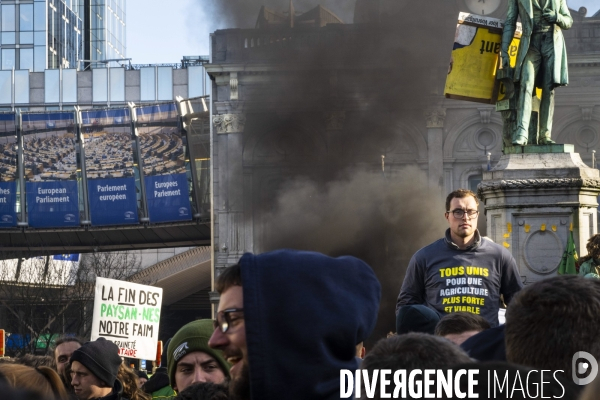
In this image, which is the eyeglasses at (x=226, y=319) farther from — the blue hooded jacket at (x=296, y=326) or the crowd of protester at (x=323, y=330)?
the blue hooded jacket at (x=296, y=326)

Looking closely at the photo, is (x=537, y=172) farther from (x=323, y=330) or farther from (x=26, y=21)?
(x=26, y=21)

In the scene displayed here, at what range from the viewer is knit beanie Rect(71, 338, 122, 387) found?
17.1ft

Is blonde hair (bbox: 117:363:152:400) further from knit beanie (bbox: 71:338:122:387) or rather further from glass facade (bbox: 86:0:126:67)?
glass facade (bbox: 86:0:126:67)

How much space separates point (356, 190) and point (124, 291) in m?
26.5

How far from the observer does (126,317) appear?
9.60m

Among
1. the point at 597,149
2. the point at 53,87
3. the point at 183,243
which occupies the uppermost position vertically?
the point at 53,87

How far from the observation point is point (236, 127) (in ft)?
119

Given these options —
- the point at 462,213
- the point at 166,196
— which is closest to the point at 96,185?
the point at 166,196

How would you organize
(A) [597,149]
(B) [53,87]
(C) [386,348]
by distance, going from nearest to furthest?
(C) [386,348] < (A) [597,149] < (B) [53,87]

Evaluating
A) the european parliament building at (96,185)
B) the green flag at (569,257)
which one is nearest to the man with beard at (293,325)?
the green flag at (569,257)

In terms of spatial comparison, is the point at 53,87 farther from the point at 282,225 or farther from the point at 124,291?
the point at 124,291

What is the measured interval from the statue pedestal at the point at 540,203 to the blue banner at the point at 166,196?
99.8ft

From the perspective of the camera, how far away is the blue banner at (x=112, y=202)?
132 ft

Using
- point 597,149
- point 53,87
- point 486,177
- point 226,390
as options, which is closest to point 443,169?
point 597,149
